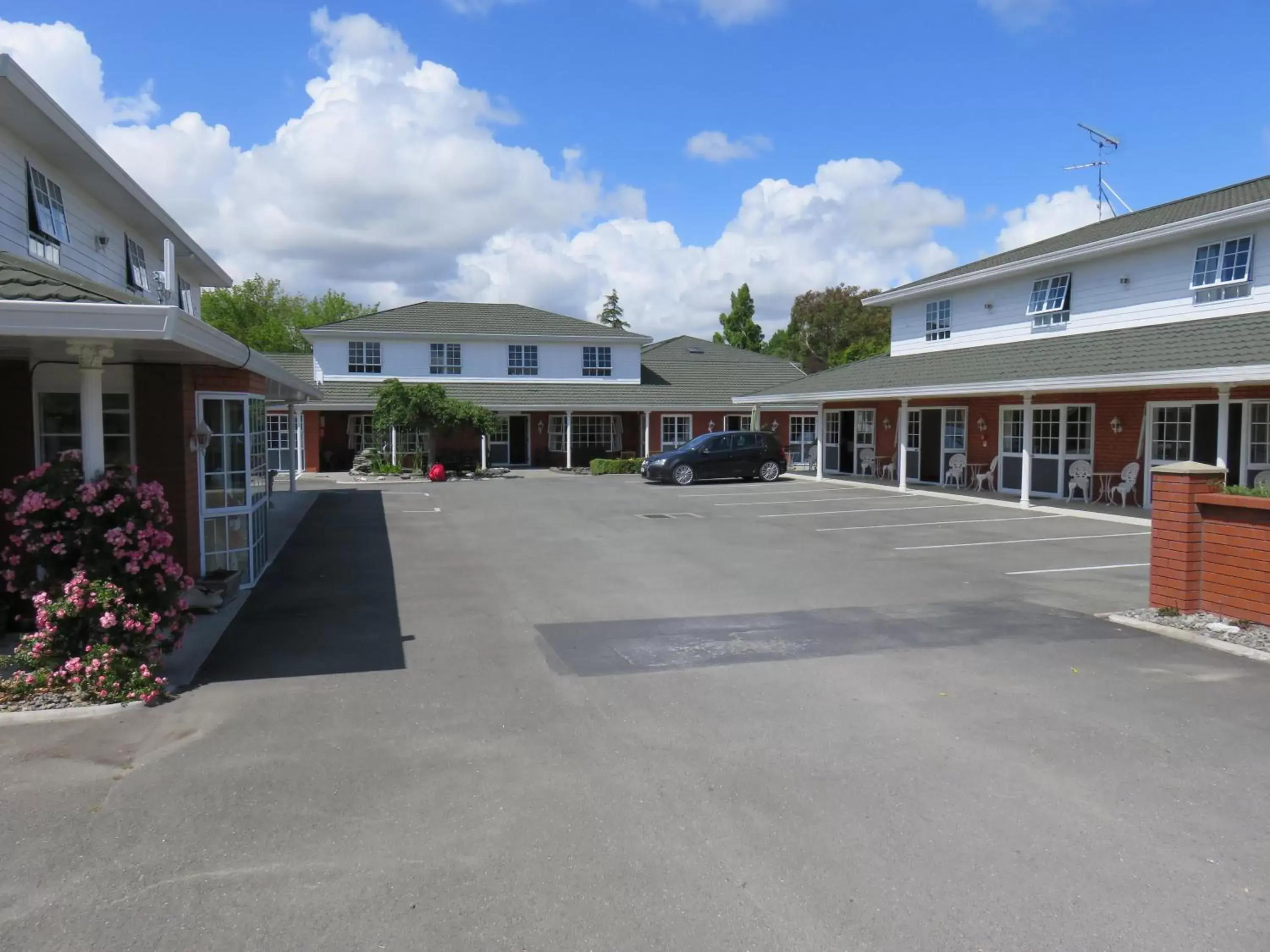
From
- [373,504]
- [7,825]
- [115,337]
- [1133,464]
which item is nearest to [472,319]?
[373,504]

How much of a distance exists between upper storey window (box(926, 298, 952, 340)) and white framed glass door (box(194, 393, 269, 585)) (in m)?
19.7

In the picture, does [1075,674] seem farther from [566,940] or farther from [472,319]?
[472,319]

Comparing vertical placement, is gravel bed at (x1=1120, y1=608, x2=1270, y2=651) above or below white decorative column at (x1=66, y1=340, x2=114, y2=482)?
below

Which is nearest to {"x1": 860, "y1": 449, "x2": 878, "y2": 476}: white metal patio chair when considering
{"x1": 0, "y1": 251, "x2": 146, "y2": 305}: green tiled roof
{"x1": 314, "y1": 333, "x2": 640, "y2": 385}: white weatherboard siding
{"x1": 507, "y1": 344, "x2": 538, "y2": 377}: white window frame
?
{"x1": 314, "y1": 333, "x2": 640, "y2": 385}: white weatherboard siding

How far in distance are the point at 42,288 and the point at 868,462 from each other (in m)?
23.6

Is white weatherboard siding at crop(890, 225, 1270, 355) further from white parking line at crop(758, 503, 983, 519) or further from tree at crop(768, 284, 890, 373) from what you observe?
tree at crop(768, 284, 890, 373)

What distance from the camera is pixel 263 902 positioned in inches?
136

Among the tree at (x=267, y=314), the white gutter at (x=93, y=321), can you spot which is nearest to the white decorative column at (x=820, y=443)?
the white gutter at (x=93, y=321)

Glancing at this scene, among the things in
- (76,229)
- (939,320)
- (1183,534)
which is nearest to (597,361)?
(939,320)

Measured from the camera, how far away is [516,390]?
33719mm

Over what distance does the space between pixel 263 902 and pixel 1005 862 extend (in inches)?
121

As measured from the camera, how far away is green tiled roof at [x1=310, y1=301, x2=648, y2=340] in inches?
1312

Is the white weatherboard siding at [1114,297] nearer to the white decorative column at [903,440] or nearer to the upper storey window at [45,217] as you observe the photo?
the white decorative column at [903,440]

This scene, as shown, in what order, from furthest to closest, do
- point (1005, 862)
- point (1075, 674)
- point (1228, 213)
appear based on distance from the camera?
point (1228, 213) < point (1075, 674) < point (1005, 862)
